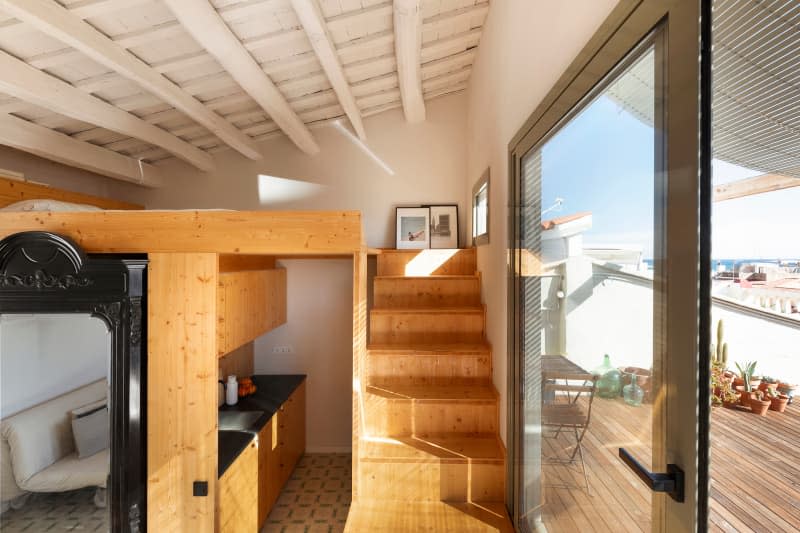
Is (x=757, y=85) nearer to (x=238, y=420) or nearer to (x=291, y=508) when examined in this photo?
(x=238, y=420)

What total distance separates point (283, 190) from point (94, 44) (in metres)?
2.16

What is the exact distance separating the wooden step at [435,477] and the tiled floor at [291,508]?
986 millimetres

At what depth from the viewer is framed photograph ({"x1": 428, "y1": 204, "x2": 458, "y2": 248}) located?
3672mm

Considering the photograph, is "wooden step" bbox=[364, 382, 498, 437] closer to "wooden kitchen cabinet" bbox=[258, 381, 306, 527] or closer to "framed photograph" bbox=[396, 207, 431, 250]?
"wooden kitchen cabinet" bbox=[258, 381, 306, 527]

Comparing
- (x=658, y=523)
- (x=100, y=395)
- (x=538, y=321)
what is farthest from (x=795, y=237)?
(x=100, y=395)

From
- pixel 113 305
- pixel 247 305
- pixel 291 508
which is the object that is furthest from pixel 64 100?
pixel 291 508

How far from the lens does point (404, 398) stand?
2.29 meters

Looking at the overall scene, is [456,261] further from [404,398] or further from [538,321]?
[538,321]

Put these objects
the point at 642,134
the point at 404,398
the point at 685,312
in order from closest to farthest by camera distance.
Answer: the point at 685,312, the point at 642,134, the point at 404,398

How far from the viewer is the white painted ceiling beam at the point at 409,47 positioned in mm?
1907

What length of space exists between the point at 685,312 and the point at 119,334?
7.94 feet

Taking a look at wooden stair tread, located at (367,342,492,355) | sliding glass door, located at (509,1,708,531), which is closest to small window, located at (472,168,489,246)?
wooden stair tread, located at (367,342,492,355)

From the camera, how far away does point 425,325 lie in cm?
280

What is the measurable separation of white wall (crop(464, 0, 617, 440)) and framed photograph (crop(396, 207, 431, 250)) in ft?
2.17
